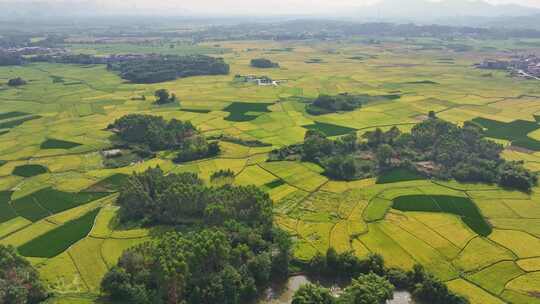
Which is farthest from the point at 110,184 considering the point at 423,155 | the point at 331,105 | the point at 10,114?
the point at 331,105

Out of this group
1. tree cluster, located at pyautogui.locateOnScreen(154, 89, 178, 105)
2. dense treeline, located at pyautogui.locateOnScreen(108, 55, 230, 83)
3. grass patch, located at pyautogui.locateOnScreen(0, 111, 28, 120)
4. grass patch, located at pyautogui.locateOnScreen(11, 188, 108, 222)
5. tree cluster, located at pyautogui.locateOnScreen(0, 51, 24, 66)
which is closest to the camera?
grass patch, located at pyautogui.locateOnScreen(11, 188, 108, 222)

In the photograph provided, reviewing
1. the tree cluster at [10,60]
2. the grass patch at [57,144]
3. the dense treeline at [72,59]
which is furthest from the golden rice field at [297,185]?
the tree cluster at [10,60]

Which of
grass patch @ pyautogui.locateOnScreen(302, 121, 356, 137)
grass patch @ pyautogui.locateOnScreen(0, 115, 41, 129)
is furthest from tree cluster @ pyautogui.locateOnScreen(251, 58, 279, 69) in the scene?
grass patch @ pyautogui.locateOnScreen(0, 115, 41, 129)

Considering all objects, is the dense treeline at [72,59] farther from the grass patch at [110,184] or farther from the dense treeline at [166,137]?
the grass patch at [110,184]

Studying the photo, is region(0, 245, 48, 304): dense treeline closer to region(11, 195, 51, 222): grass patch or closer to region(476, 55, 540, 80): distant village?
region(11, 195, 51, 222): grass patch

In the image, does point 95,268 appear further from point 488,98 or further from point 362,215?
point 488,98

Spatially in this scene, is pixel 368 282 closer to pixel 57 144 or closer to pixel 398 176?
pixel 398 176
